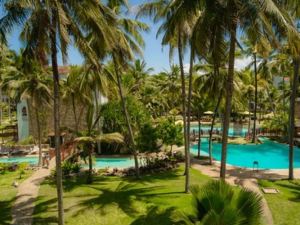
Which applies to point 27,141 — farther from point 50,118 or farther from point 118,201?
point 118,201

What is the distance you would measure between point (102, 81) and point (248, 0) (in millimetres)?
13445

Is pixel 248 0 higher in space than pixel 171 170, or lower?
higher

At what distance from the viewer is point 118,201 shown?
15.7 m

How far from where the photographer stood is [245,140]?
37625 millimetres

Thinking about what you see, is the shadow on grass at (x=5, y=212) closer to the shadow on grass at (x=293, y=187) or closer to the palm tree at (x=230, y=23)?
the palm tree at (x=230, y=23)

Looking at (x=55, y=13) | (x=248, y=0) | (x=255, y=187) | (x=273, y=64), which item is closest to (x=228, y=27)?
(x=248, y=0)

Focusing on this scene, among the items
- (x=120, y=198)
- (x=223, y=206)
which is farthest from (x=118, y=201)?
(x=223, y=206)

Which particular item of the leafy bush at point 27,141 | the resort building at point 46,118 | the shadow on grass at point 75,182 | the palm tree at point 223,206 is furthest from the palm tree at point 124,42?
the leafy bush at point 27,141

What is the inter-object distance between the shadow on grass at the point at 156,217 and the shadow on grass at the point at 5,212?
5200 millimetres

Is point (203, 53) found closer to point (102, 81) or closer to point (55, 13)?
point (55, 13)

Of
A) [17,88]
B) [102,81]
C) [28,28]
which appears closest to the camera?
[28,28]

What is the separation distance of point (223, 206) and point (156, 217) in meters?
5.77

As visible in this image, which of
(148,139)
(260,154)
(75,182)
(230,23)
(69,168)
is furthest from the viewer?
(260,154)

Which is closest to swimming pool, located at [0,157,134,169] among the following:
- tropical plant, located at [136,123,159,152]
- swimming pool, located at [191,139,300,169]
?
tropical plant, located at [136,123,159,152]
